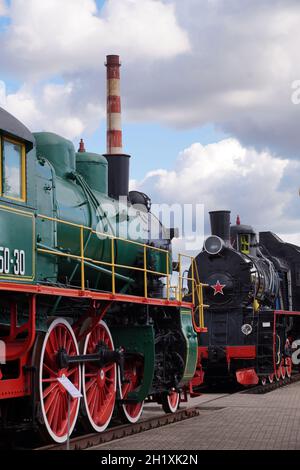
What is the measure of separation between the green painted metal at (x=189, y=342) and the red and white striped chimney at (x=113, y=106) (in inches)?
452

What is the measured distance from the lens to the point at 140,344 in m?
13.4

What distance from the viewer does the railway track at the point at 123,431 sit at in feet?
35.0

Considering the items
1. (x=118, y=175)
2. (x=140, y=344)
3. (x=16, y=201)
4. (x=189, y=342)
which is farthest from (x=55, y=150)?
(x=189, y=342)

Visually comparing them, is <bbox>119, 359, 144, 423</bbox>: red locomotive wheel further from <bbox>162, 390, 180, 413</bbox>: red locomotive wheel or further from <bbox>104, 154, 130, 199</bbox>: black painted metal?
<bbox>104, 154, 130, 199</bbox>: black painted metal

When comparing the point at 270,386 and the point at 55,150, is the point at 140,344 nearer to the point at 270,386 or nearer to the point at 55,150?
the point at 55,150

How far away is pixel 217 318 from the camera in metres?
21.0

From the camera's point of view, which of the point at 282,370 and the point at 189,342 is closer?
the point at 189,342

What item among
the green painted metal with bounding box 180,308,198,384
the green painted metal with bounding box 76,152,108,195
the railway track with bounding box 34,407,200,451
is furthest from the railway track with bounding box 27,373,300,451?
the green painted metal with bounding box 76,152,108,195

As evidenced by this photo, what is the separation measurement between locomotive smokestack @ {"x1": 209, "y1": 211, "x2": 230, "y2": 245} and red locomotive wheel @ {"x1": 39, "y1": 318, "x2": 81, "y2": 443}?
11182 millimetres

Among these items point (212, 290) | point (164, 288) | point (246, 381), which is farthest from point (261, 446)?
point (212, 290)

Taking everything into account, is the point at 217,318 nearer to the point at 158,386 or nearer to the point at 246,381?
the point at 246,381

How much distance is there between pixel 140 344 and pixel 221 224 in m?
9.18

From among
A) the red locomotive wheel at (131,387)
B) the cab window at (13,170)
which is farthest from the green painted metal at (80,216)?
the red locomotive wheel at (131,387)
